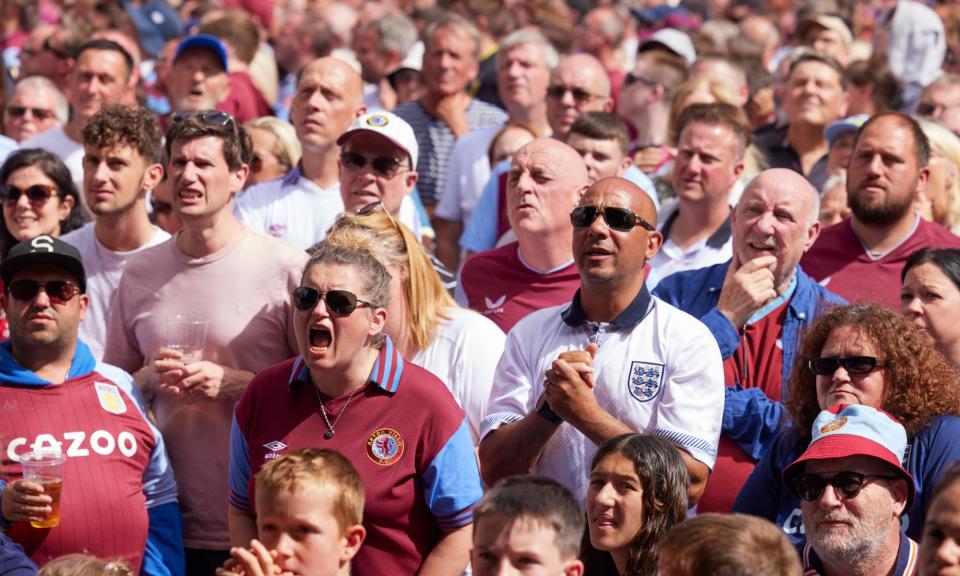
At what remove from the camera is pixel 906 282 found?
246 inches

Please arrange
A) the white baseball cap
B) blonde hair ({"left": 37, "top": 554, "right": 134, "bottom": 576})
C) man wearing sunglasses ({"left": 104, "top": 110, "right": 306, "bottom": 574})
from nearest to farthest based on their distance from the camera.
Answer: blonde hair ({"left": 37, "top": 554, "right": 134, "bottom": 576}) → man wearing sunglasses ({"left": 104, "top": 110, "right": 306, "bottom": 574}) → the white baseball cap

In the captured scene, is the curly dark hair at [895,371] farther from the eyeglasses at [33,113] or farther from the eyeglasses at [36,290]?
the eyeglasses at [33,113]

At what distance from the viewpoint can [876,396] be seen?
17.6 ft

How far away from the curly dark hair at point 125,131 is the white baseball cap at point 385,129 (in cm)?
88

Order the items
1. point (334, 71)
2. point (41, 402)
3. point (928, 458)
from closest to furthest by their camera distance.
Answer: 1. point (928, 458)
2. point (41, 402)
3. point (334, 71)

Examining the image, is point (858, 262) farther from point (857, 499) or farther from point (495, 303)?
point (857, 499)

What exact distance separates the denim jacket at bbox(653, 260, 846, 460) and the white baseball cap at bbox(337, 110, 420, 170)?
4.96 ft

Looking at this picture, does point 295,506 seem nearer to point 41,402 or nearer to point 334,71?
point 41,402

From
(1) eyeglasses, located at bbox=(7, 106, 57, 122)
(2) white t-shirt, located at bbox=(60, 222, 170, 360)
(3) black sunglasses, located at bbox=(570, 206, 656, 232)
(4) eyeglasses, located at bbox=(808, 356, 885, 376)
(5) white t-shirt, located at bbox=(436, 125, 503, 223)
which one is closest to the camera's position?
(4) eyeglasses, located at bbox=(808, 356, 885, 376)

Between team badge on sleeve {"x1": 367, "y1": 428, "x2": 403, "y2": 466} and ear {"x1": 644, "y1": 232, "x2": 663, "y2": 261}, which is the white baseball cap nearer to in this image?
ear {"x1": 644, "y1": 232, "x2": 663, "y2": 261}

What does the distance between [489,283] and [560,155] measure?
695 mm

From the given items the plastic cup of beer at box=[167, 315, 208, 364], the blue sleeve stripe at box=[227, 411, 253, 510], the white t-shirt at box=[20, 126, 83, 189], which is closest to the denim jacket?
the blue sleeve stripe at box=[227, 411, 253, 510]

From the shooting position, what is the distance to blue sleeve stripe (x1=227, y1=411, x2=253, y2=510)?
5.34 m

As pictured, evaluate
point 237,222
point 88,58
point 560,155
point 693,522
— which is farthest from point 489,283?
point 88,58
